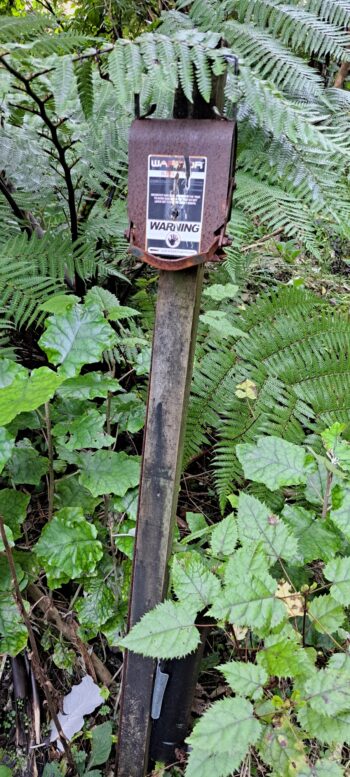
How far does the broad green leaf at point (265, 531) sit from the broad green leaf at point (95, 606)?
55cm

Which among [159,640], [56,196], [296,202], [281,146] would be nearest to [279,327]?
Answer: [296,202]

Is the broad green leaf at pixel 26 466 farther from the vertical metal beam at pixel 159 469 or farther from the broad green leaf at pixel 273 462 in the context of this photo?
the broad green leaf at pixel 273 462

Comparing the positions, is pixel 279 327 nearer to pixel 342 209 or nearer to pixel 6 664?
pixel 342 209

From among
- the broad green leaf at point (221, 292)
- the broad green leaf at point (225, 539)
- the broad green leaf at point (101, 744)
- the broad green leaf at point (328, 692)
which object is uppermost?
the broad green leaf at point (221, 292)

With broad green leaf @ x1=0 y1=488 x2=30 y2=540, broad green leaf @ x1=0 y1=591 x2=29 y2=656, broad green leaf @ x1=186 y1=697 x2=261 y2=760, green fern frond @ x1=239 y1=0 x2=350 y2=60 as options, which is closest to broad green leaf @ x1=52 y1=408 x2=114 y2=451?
broad green leaf @ x1=0 y1=488 x2=30 y2=540

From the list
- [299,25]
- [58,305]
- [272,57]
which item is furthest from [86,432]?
[299,25]

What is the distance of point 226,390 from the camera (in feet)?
6.09

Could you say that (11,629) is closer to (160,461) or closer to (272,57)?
(160,461)

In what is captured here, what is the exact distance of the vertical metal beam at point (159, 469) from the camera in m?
1.09

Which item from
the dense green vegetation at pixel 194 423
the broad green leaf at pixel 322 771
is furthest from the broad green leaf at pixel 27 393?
the broad green leaf at pixel 322 771

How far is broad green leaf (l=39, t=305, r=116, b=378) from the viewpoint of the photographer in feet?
4.63

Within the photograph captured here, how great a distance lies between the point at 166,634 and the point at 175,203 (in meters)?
0.90

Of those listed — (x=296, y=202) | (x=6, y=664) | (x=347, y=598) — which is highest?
(x=296, y=202)

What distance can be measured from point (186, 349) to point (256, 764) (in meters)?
1.18
